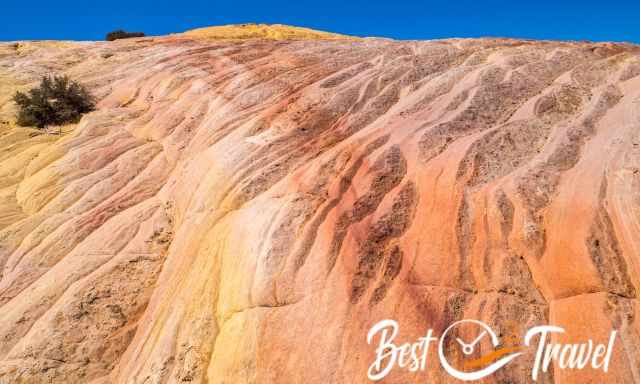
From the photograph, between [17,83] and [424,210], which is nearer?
[424,210]

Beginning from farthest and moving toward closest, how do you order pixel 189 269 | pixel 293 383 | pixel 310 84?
pixel 310 84 < pixel 189 269 < pixel 293 383

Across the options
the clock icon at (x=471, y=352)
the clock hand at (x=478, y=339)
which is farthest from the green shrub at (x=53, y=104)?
the clock hand at (x=478, y=339)

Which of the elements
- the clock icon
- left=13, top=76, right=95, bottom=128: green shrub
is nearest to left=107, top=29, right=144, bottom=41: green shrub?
left=13, top=76, right=95, bottom=128: green shrub

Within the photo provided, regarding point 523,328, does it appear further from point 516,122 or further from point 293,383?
point 516,122

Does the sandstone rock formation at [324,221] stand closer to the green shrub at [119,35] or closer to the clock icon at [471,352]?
the clock icon at [471,352]

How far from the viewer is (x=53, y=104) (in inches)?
497

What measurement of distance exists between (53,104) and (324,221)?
34.4 feet

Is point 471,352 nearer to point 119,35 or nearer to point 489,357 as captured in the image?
point 489,357

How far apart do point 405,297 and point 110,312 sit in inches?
189

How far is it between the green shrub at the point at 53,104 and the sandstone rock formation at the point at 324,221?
73cm

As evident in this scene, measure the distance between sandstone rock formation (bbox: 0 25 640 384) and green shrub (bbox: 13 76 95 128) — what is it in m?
0.73

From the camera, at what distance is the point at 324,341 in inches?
204

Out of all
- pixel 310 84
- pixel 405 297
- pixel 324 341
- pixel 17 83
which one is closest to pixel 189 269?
pixel 324 341

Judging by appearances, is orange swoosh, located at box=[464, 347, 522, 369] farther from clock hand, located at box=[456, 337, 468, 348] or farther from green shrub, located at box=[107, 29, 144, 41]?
green shrub, located at box=[107, 29, 144, 41]
